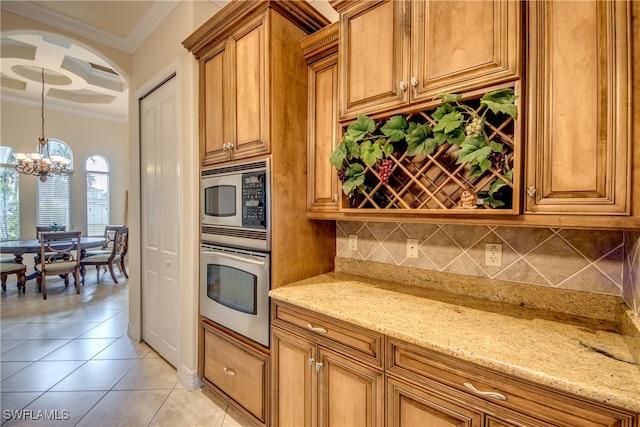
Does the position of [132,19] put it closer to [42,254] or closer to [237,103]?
[237,103]

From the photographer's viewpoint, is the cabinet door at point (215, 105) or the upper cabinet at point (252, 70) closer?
A: the upper cabinet at point (252, 70)

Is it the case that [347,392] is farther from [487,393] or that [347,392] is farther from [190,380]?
[190,380]

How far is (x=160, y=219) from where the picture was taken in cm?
258

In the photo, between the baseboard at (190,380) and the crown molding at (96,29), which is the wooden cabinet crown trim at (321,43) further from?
the baseboard at (190,380)

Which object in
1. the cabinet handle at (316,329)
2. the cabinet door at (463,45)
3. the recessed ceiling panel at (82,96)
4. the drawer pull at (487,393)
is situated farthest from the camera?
the recessed ceiling panel at (82,96)

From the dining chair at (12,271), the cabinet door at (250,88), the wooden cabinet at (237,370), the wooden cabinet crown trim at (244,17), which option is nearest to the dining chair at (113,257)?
the dining chair at (12,271)

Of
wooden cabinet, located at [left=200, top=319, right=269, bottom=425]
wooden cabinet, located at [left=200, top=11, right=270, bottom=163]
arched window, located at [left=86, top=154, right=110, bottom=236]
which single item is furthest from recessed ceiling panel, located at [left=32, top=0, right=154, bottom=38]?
arched window, located at [left=86, top=154, right=110, bottom=236]

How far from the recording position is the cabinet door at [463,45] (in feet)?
3.63

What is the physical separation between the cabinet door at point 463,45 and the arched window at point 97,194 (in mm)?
7311

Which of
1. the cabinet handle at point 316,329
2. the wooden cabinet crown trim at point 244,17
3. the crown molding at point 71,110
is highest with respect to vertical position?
the crown molding at point 71,110

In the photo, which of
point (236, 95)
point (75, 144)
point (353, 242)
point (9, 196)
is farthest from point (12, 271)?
point (353, 242)

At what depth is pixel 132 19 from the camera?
2570mm

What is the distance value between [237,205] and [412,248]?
3.59ft

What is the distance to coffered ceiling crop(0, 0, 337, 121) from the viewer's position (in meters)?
2.43
